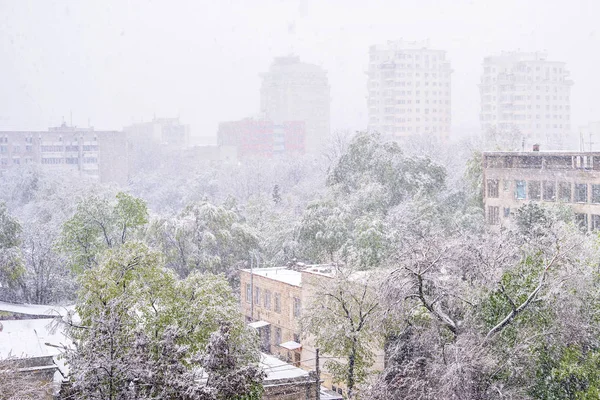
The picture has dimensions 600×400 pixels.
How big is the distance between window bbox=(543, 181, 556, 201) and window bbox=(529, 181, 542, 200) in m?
0.28

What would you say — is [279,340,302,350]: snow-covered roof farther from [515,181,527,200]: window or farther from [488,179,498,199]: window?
[488,179,498,199]: window

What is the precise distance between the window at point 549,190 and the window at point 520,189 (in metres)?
1.11

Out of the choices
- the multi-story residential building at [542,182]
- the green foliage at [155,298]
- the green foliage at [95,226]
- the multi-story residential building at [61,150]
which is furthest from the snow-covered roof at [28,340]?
the multi-story residential building at [61,150]

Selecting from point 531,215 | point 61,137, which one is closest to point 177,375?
point 531,215

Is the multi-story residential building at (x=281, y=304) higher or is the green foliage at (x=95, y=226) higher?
the green foliage at (x=95, y=226)

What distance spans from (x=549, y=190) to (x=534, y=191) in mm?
784

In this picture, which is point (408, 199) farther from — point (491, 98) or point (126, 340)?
point (491, 98)

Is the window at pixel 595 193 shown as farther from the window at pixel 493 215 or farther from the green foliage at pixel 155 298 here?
the green foliage at pixel 155 298

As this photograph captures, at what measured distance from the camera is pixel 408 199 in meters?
38.5

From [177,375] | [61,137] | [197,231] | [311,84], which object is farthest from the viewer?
[311,84]

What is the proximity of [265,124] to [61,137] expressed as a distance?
31658mm

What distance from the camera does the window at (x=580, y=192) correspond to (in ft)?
106

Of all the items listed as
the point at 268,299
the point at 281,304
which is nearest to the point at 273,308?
the point at 268,299

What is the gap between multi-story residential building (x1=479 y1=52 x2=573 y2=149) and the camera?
96625mm
